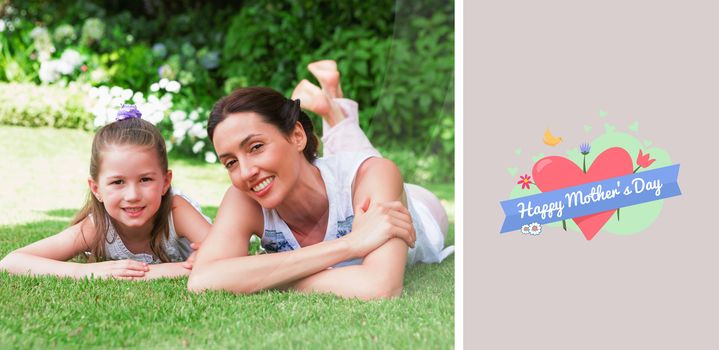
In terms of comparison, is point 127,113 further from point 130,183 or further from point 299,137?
point 299,137

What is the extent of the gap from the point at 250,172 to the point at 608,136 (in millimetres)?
985

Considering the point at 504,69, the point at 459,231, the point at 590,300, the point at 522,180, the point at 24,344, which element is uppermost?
the point at 504,69

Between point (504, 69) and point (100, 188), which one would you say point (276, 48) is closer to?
point (100, 188)

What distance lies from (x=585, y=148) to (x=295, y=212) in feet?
3.44

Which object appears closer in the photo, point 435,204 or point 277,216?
point 277,216

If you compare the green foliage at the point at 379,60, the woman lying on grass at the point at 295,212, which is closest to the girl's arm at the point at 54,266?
the woman lying on grass at the point at 295,212

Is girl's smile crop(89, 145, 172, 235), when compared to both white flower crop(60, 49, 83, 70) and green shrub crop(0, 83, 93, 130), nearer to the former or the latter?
green shrub crop(0, 83, 93, 130)

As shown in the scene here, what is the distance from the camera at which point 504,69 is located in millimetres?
1979

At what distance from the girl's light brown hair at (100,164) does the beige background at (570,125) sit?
1392 mm

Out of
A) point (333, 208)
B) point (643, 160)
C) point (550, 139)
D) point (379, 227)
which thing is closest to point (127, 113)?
point (333, 208)

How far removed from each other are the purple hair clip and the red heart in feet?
5.23

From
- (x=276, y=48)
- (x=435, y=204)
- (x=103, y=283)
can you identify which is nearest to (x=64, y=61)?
(x=276, y=48)

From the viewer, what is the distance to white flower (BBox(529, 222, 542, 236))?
2.01 metres

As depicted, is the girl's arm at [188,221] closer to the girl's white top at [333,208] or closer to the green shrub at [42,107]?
the girl's white top at [333,208]
